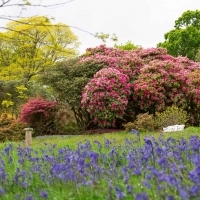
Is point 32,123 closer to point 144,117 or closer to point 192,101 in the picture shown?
point 144,117

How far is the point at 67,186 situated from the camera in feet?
14.5

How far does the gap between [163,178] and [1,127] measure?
16.0 m

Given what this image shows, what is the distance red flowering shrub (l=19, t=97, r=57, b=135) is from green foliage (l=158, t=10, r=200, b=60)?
21.7 meters

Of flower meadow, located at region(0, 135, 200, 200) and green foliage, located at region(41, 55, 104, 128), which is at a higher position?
green foliage, located at region(41, 55, 104, 128)

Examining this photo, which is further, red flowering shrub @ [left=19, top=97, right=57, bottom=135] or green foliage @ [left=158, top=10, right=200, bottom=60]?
green foliage @ [left=158, top=10, right=200, bottom=60]

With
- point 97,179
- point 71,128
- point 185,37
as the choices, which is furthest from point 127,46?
point 97,179

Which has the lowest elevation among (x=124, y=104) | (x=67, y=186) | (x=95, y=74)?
(x=67, y=186)

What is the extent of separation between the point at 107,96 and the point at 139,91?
4.62 feet

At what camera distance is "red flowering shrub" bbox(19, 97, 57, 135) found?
60.5 feet

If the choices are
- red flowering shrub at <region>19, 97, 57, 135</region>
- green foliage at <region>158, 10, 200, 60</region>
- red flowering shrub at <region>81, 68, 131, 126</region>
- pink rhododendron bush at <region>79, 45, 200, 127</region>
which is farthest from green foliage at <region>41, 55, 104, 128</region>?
green foliage at <region>158, 10, 200, 60</region>

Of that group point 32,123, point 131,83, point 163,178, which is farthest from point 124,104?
point 163,178

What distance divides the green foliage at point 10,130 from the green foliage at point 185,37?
2282 centimetres

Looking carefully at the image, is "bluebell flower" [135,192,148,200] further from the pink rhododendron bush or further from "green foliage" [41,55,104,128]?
"green foliage" [41,55,104,128]

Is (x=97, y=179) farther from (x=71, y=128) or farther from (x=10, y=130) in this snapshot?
(x=71, y=128)
